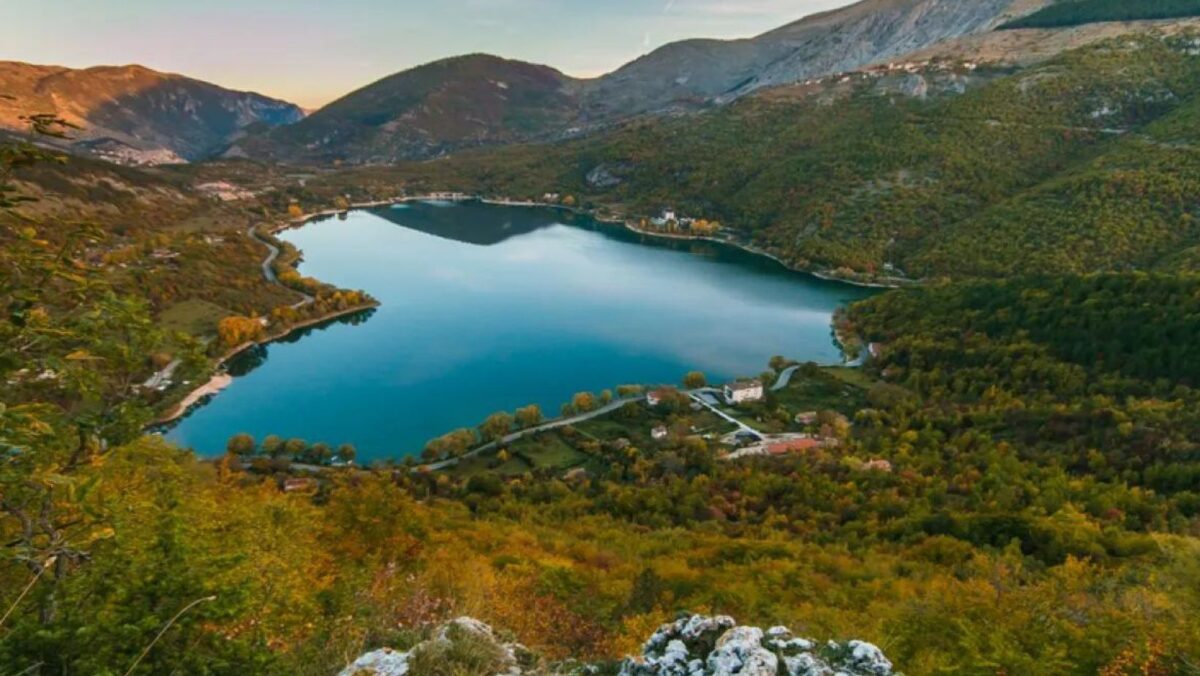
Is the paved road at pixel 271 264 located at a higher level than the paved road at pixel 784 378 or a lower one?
higher

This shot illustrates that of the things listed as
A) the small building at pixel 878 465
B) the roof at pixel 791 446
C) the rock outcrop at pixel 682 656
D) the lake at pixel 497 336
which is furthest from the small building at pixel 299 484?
the rock outcrop at pixel 682 656

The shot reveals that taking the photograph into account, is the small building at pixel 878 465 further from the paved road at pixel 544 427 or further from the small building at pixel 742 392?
the paved road at pixel 544 427

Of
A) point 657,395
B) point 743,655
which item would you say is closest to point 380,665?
point 743,655

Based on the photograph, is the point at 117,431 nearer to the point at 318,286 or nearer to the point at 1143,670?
the point at 1143,670

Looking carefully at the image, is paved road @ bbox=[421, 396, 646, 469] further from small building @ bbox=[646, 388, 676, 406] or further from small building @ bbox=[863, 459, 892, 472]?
small building @ bbox=[863, 459, 892, 472]

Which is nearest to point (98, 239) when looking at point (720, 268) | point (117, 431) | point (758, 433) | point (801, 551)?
point (117, 431)

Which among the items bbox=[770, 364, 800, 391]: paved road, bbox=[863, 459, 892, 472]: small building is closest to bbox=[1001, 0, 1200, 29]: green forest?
bbox=[770, 364, 800, 391]: paved road
